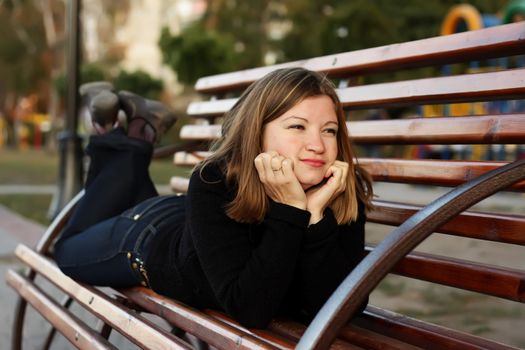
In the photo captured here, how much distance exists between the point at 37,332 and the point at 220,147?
191cm

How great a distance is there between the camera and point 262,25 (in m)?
29.1

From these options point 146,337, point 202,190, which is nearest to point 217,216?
point 202,190

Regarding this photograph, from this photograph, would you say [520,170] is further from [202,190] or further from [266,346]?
[202,190]

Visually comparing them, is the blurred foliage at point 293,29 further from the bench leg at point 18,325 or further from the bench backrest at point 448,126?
the bench backrest at point 448,126

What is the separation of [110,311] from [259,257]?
0.55 meters

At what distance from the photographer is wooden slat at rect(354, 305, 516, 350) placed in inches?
58.7

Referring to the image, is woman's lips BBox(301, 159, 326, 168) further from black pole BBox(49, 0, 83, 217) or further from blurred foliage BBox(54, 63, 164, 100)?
blurred foliage BBox(54, 63, 164, 100)

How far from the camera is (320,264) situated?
164 centimetres

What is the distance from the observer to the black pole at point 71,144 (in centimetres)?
679

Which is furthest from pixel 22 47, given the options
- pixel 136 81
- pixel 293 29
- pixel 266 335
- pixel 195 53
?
pixel 266 335

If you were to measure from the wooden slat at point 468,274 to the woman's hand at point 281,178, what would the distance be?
39 centimetres

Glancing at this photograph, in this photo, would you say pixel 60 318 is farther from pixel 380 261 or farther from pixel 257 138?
pixel 380 261

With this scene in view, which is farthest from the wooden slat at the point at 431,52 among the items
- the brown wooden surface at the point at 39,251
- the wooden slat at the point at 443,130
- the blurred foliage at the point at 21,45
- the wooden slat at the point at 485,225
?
the blurred foliage at the point at 21,45

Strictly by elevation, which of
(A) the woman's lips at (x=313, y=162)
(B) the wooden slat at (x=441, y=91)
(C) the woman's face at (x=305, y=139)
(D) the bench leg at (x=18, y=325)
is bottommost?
(D) the bench leg at (x=18, y=325)
